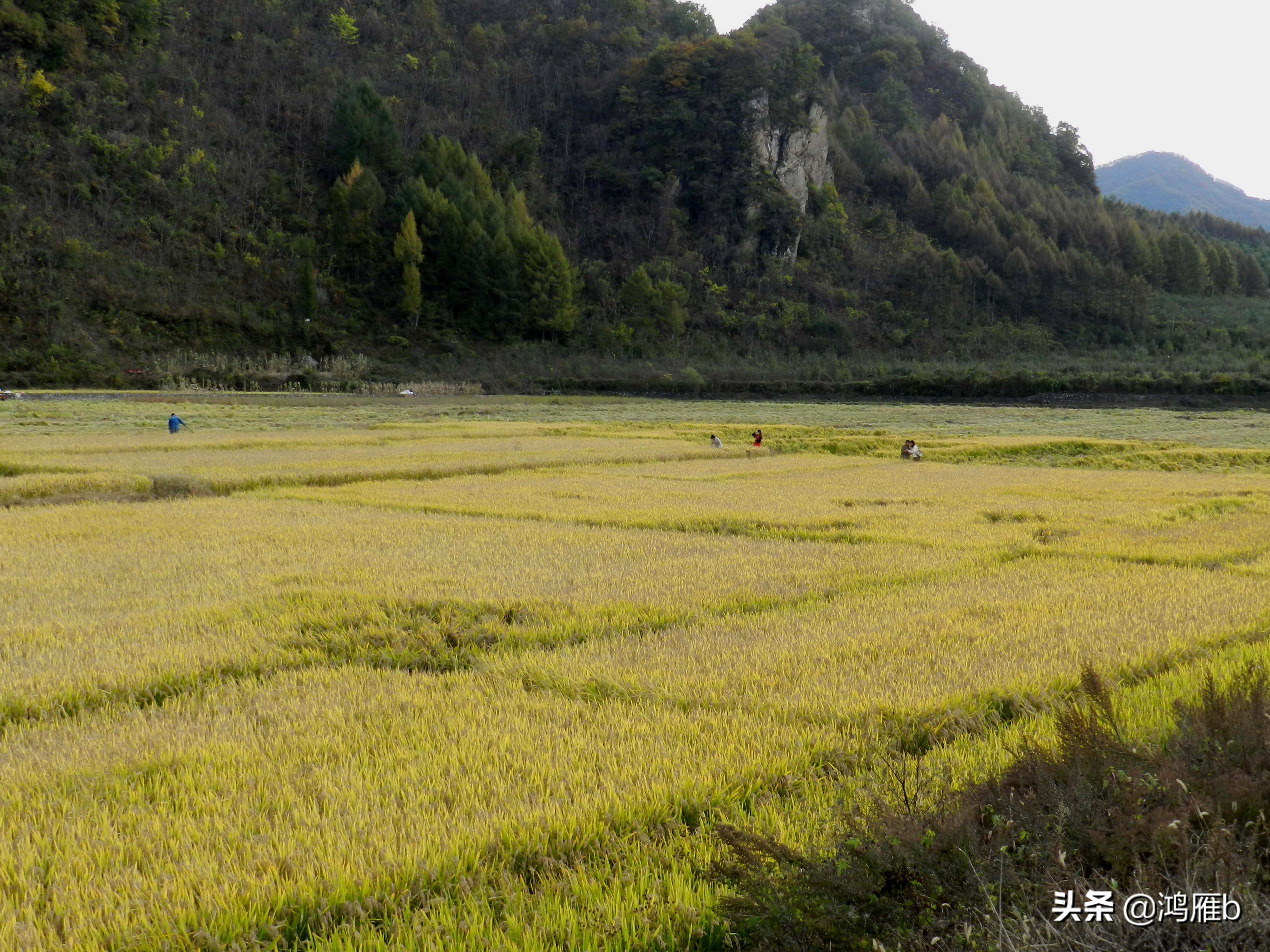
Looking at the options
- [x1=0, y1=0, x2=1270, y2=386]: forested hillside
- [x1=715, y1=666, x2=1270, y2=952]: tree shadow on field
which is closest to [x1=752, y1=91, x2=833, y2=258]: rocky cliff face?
[x1=0, y1=0, x2=1270, y2=386]: forested hillside

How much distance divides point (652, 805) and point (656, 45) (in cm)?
11615

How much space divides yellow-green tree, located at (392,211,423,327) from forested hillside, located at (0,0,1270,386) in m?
0.20

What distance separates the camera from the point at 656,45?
109m

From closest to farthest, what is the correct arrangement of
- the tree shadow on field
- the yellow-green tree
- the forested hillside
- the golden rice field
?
1. the tree shadow on field
2. the golden rice field
3. the forested hillside
4. the yellow-green tree

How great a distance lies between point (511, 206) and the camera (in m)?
86.1

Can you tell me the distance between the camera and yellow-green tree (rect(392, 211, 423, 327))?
7581 cm

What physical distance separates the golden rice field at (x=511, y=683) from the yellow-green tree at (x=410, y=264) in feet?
201

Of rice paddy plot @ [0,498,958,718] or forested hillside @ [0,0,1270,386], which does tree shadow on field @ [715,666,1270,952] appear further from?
forested hillside @ [0,0,1270,386]

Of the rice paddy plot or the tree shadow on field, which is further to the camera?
the rice paddy plot

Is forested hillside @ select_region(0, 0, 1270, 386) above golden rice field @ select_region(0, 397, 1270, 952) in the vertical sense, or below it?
above

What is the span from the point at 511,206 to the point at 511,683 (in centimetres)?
8452

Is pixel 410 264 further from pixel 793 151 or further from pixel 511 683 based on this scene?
pixel 511 683

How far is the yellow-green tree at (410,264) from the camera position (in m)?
75.8

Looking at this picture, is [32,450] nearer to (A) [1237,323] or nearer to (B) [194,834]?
(B) [194,834]
